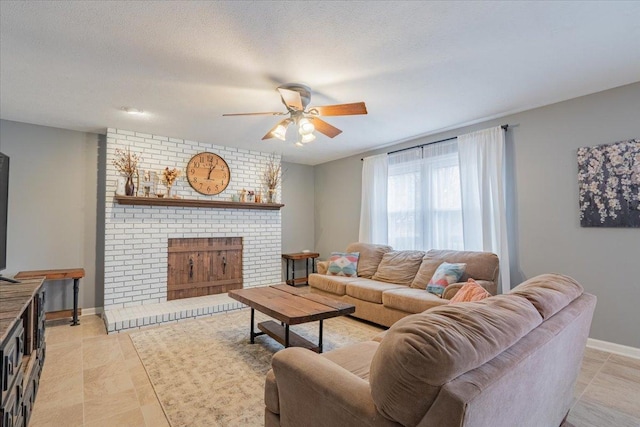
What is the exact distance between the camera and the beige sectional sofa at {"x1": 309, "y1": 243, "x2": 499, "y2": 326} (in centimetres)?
327

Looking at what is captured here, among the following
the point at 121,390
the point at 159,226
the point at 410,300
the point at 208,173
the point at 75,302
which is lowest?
the point at 121,390

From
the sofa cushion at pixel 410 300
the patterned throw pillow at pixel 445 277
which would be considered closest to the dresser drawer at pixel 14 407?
the sofa cushion at pixel 410 300

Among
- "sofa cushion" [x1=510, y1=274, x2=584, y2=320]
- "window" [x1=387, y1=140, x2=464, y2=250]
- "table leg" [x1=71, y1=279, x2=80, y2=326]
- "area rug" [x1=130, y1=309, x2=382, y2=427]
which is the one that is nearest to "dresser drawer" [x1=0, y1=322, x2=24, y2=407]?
"area rug" [x1=130, y1=309, x2=382, y2=427]

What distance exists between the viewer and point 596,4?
71.9 inches

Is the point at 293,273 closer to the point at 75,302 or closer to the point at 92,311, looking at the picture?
the point at 92,311

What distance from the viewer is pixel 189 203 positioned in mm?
4562

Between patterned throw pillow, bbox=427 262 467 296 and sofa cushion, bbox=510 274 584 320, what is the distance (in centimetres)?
156

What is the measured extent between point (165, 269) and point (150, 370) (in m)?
2.12

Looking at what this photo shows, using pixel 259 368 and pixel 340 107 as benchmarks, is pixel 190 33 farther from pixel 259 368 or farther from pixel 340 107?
pixel 259 368

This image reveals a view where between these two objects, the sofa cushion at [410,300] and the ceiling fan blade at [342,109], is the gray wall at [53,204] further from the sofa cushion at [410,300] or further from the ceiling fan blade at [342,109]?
the sofa cushion at [410,300]

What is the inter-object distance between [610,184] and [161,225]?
5191mm

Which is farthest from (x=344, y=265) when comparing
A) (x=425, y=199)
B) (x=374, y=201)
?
(x=425, y=199)

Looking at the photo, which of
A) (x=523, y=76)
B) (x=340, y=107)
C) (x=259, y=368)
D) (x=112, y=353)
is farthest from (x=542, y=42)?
(x=112, y=353)

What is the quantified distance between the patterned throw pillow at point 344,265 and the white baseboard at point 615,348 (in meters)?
2.61
